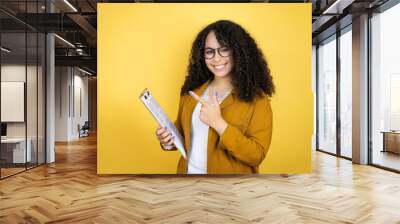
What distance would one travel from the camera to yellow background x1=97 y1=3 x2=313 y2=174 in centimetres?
662

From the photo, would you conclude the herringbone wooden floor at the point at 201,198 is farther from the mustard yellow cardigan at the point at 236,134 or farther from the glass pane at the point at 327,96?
the glass pane at the point at 327,96

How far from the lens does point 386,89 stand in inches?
313

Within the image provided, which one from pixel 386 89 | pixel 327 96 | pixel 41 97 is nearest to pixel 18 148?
pixel 41 97

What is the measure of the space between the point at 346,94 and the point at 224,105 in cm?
511

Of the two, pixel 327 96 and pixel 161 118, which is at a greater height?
pixel 327 96

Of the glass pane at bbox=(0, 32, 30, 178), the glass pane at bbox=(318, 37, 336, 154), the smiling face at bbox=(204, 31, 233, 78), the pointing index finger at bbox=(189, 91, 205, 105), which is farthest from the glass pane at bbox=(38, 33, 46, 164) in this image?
the glass pane at bbox=(318, 37, 336, 154)

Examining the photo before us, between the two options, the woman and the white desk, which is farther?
the white desk

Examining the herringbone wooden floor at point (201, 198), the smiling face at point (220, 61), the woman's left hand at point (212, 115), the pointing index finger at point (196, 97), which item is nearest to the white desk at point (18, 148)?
the herringbone wooden floor at point (201, 198)

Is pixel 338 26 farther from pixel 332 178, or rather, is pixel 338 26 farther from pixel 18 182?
pixel 18 182

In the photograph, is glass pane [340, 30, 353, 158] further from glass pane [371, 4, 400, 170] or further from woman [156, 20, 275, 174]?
woman [156, 20, 275, 174]

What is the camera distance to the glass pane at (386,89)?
7625mm

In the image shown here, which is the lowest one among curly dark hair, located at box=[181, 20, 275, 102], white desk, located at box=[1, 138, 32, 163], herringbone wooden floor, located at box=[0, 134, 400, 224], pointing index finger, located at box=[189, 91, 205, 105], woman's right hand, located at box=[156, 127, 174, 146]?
herringbone wooden floor, located at box=[0, 134, 400, 224]

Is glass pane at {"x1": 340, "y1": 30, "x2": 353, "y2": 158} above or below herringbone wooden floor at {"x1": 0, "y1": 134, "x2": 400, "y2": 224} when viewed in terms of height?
above

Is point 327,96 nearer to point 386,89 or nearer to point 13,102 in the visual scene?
point 386,89
